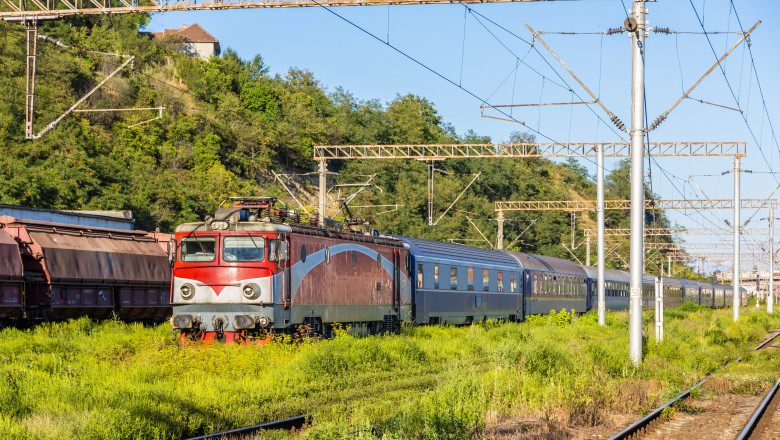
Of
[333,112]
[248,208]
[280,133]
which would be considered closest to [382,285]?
[248,208]

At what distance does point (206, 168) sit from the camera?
62469mm

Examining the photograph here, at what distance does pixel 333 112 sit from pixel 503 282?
58567 millimetres

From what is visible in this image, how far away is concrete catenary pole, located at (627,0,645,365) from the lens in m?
19.9

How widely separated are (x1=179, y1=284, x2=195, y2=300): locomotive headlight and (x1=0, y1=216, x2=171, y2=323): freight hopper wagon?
15.9ft

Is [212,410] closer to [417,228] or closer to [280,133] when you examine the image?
[417,228]

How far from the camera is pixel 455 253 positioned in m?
31.5

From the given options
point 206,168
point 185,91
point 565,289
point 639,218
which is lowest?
point 565,289

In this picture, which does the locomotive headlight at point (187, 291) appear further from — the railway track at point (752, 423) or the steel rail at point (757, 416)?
the steel rail at point (757, 416)

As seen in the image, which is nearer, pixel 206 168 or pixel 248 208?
pixel 248 208

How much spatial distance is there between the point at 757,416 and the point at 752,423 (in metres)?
0.84

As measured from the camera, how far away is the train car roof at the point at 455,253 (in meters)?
28.6

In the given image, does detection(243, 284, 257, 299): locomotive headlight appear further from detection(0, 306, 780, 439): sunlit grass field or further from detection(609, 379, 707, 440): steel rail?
detection(609, 379, 707, 440): steel rail

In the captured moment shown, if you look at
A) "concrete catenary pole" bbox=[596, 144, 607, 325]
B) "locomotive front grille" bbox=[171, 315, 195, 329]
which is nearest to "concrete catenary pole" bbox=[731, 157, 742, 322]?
"concrete catenary pole" bbox=[596, 144, 607, 325]

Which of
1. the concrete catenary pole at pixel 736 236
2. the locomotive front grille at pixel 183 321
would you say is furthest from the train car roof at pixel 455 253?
the concrete catenary pole at pixel 736 236
